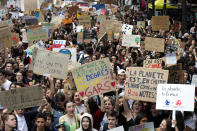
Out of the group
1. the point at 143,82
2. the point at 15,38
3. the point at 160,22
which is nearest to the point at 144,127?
the point at 143,82

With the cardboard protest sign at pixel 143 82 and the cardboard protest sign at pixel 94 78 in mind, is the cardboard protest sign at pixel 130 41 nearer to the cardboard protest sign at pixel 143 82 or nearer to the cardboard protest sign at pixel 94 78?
the cardboard protest sign at pixel 94 78

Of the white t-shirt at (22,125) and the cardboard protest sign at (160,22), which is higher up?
the white t-shirt at (22,125)

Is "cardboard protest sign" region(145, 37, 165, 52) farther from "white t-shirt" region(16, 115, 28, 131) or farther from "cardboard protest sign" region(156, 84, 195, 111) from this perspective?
"white t-shirt" region(16, 115, 28, 131)

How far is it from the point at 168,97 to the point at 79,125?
4.74 feet

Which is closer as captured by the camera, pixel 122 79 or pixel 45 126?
pixel 45 126

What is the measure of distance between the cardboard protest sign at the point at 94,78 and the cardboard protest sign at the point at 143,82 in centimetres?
43

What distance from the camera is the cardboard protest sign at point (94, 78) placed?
7645 mm

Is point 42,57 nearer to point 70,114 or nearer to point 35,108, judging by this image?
point 35,108

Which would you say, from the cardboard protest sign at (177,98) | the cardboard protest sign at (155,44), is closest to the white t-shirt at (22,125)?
the cardboard protest sign at (177,98)

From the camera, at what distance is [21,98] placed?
6645 mm

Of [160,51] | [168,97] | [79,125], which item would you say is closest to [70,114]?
[79,125]

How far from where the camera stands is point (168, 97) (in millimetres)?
6266

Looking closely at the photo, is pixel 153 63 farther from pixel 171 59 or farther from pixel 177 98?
pixel 177 98

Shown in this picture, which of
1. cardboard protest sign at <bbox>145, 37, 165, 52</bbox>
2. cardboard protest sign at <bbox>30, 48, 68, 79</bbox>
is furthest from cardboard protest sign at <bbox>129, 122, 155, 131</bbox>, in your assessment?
cardboard protest sign at <bbox>145, 37, 165, 52</bbox>
